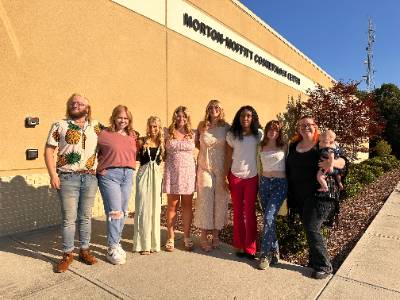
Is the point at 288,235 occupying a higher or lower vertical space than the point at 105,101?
lower

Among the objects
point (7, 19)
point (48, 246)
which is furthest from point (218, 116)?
point (7, 19)

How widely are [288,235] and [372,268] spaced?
110 centimetres

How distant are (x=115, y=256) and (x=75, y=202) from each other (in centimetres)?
82

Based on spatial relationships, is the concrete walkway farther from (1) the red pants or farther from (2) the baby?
(2) the baby

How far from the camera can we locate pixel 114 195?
13.4ft

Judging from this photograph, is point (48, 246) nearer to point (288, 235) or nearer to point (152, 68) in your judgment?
point (288, 235)

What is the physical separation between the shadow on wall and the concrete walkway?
444 millimetres

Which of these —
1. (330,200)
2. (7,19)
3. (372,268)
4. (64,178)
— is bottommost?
(372,268)

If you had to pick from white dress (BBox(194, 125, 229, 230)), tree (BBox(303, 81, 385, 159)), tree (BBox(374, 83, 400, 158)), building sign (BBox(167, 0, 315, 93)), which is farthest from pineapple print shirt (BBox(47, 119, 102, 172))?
tree (BBox(374, 83, 400, 158))

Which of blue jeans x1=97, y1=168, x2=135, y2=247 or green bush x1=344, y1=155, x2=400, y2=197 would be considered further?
green bush x1=344, y1=155, x2=400, y2=197

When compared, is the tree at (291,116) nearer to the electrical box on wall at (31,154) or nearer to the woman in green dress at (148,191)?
the woman in green dress at (148,191)

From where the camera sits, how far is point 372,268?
409 centimetres

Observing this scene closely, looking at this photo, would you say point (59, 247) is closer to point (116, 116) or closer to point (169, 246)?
point (169, 246)

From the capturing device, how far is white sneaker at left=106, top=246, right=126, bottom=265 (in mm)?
4066
